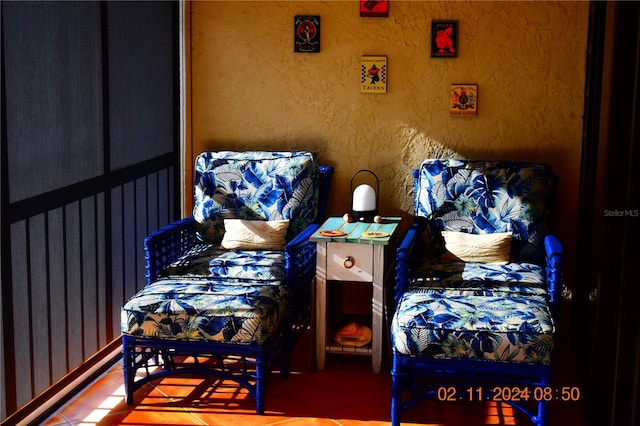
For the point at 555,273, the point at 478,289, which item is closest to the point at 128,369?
the point at 478,289

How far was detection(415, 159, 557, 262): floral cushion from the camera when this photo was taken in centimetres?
403

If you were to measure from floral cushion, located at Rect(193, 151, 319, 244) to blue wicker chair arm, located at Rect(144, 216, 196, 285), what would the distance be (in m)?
0.11

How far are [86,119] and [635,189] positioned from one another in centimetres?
251

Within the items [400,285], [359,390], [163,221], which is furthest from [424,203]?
[163,221]

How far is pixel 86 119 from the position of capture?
3.73 m

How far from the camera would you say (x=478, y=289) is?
3.62 meters

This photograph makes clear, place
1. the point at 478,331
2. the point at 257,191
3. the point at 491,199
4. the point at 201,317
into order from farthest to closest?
the point at 257,191 → the point at 491,199 → the point at 201,317 → the point at 478,331

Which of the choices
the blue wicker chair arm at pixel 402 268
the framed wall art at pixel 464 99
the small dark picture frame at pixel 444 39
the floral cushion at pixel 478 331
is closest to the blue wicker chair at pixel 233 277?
the blue wicker chair arm at pixel 402 268

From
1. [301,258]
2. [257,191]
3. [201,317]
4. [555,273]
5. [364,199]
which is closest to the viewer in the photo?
[201,317]

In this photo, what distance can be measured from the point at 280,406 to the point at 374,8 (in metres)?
2.28

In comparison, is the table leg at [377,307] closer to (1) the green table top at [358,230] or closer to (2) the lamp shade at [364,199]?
(1) the green table top at [358,230]

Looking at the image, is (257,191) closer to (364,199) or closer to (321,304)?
(364,199)

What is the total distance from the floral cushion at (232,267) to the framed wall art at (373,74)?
1157 millimetres

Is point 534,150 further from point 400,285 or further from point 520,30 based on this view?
point 400,285
